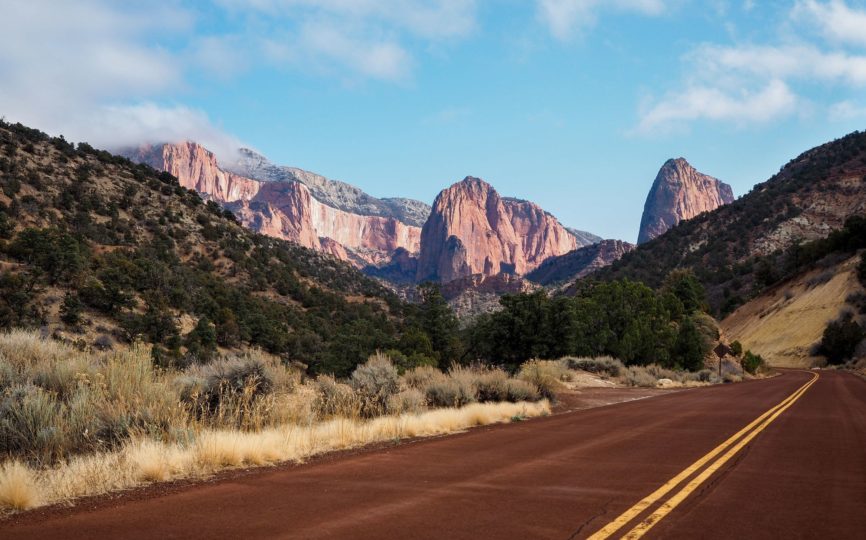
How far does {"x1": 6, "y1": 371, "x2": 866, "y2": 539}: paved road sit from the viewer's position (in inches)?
185

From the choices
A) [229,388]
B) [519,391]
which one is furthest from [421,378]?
[229,388]

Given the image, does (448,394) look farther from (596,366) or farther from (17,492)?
(596,366)

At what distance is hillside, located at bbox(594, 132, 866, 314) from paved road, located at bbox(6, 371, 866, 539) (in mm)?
94504

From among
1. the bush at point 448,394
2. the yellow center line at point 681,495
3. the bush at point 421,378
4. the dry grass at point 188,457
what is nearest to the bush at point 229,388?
the dry grass at point 188,457

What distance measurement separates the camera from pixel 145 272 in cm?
5112

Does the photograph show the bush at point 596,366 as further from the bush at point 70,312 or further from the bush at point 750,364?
the bush at point 70,312

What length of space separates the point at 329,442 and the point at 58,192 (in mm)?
62755

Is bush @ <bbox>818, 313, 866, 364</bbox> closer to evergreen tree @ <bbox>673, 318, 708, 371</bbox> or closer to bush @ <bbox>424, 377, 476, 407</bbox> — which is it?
evergreen tree @ <bbox>673, 318, 708, 371</bbox>

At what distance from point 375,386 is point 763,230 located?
114745mm

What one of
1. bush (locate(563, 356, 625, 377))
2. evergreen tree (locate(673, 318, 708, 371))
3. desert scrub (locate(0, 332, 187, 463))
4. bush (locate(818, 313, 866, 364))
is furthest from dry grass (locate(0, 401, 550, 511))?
bush (locate(818, 313, 866, 364))

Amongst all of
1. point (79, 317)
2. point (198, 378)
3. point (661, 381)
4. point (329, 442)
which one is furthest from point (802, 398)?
point (79, 317)

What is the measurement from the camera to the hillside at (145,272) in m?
43.0

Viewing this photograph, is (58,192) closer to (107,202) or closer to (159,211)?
(107,202)

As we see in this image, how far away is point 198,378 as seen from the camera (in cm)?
1102
